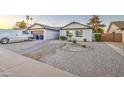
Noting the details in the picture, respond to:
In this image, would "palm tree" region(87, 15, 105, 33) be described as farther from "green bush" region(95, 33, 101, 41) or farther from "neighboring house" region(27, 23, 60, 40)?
"neighboring house" region(27, 23, 60, 40)

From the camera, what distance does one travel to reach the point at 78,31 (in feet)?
8.60

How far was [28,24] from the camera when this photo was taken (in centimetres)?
257

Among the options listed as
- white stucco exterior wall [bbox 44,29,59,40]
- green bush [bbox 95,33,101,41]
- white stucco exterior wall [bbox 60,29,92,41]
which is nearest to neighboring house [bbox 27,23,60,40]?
white stucco exterior wall [bbox 44,29,59,40]

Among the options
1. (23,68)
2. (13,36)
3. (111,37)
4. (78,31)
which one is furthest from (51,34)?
(111,37)

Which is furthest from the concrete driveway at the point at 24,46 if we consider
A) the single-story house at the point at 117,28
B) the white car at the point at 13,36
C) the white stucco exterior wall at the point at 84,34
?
the single-story house at the point at 117,28

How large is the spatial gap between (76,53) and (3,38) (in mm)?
1213

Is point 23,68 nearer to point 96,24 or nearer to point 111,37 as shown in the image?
point 96,24

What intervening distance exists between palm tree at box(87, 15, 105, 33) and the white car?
1041 mm

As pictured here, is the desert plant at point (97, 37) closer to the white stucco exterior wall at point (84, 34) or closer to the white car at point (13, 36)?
the white stucco exterior wall at point (84, 34)

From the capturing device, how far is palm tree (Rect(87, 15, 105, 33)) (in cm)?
245

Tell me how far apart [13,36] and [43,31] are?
509mm
